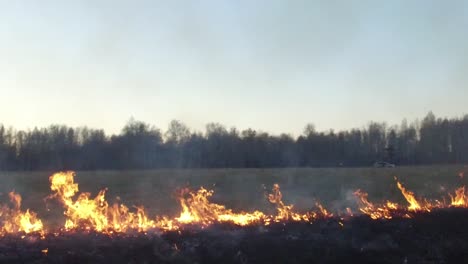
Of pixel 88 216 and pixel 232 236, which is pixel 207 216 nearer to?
pixel 232 236

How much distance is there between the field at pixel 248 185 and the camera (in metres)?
33.0

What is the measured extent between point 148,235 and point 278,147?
2811 inches

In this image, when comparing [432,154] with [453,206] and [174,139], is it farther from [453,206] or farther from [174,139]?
[453,206]

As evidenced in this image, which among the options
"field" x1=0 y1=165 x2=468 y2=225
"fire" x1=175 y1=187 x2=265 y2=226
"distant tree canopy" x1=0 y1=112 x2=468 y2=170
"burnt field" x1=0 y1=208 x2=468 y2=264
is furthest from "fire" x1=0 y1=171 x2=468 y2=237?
"distant tree canopy" x1=0 y1=112 x2=468 y2=170

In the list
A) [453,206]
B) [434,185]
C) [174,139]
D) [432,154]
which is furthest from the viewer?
[174,139]

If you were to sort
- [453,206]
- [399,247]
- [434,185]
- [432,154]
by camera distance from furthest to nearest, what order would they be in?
[432,154]
[434,185]
[453,206]
[399,247]

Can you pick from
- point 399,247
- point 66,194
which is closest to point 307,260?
point 399,247

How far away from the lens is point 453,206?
52.6 feet

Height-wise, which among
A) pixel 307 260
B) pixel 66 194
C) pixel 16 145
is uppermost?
pixel 16 145

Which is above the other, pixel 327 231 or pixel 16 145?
pixel 16 145

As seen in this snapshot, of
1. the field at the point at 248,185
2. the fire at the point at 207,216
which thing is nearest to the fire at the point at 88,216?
the fire at the point at 207,216

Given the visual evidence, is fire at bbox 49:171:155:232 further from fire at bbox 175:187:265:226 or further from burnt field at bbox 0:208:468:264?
fire at bbox 175:187:265:226

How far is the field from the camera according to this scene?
33.0 m

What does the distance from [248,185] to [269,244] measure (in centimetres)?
2530
